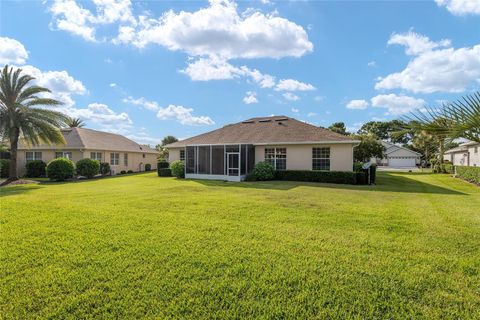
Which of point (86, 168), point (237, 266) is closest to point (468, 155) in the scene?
point (237, 266)

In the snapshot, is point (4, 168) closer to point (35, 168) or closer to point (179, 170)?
point (35, 168)

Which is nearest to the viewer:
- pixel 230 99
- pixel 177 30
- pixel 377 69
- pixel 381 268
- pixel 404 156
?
pixel 381 268

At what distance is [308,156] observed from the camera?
17875 mm

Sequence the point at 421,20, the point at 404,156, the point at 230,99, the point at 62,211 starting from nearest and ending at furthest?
1. the point at 62,211
2. the point at 421,20
3. the point at 230,99
4. the point at 404,156

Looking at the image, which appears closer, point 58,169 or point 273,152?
point 58,169

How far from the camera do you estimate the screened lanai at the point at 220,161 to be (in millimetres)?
18234

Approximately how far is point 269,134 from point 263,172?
4.14 m

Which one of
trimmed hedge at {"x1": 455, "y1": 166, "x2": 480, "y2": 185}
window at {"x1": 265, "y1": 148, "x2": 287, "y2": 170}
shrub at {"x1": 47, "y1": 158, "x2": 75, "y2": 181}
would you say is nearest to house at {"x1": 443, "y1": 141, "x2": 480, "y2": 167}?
trimmed hedge at {"x1": 455, "y1": 166, "x2": 480, "y2": 185}

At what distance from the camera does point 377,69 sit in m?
16.0

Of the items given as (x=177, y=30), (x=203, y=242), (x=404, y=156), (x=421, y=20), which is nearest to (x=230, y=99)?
(x=177, y=30)

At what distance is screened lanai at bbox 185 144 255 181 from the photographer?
18234mm

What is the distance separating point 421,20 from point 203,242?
13.9 meters

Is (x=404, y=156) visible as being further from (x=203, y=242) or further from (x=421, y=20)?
(x=203, y=242)

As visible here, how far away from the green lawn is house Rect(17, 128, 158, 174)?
19.5m
